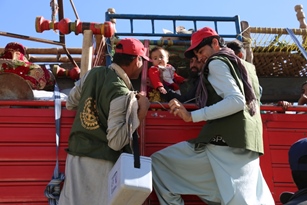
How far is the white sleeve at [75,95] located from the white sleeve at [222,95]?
856 mm

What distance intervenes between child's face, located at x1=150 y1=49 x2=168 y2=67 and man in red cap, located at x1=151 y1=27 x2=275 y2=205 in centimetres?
149

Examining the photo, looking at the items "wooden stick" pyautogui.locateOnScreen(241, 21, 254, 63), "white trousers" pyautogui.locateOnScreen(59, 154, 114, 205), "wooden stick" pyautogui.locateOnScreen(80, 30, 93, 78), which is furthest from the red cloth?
"wooden stick" pyautogui.locateOnScreen(241, 21, 254, 63)

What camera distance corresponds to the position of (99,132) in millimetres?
2994

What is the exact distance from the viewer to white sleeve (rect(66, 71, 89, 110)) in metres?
3.27

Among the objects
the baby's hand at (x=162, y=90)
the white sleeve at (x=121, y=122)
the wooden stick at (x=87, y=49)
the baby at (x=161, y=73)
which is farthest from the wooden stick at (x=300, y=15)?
the white sleeve at (x=121, y=122)

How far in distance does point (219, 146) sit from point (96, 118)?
33.5 inches

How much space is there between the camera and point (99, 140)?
9.87 feet

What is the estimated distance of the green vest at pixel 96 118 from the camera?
2.98 m

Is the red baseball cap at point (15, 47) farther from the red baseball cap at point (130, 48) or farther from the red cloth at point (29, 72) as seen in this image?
the red baseball cap at point (130, 48)

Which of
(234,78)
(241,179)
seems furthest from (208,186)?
(234,78)

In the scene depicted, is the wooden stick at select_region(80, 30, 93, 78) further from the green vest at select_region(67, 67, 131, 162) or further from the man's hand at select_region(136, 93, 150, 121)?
the man's hand at select_region(136, 93, 150, 121)

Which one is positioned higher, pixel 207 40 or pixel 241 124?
pixel 207 40

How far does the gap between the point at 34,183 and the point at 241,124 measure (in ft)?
5.27

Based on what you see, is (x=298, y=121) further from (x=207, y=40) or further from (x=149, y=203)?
(x=149, y=203)
